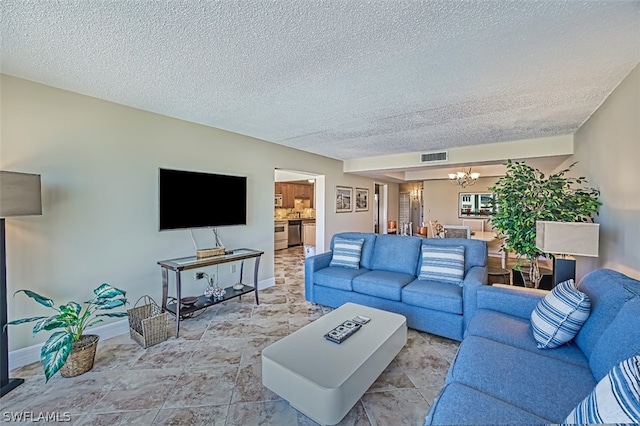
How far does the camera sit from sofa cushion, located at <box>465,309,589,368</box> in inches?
62.4

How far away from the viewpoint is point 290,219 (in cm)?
872

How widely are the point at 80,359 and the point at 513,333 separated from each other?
3257 mm

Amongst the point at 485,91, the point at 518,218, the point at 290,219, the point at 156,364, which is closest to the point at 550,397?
the point at 518,218

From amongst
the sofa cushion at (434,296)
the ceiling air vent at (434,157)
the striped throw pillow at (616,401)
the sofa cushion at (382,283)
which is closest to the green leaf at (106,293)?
the sofa cushion at (382,283)

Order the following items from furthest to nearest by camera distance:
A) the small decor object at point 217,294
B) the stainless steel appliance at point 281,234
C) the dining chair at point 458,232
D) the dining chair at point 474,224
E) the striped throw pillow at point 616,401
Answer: the stainless steel appliance at point 281,234 < the dining chair at point 474,224 < the dining chair at point 458,232 < the small decor object at point 217,294 < the striped throw pillow at point 616,401

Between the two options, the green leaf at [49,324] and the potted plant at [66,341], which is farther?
the green leaf at [49,324]

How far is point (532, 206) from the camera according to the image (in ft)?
9.15

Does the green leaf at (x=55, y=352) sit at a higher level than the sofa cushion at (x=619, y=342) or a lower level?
lower

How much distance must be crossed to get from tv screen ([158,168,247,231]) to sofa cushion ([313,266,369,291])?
137 cm

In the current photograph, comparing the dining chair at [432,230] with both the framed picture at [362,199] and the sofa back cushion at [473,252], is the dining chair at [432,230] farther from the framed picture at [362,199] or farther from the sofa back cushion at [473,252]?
the sofa back cushion at [473,252]

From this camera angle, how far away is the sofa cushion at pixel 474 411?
43.8 inches

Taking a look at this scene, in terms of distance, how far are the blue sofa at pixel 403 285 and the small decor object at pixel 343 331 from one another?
0.92m

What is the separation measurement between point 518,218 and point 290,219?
6.63 m

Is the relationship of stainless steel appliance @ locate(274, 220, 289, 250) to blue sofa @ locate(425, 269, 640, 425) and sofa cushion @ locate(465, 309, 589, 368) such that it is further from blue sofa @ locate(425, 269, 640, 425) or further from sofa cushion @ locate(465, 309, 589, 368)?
blue sofa @ locate(425, 269, 640, 425)
